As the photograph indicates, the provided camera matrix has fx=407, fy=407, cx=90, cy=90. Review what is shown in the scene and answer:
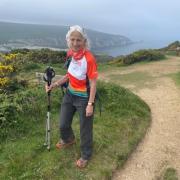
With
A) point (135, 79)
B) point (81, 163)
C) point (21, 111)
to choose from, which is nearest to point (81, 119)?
point (81, 163)

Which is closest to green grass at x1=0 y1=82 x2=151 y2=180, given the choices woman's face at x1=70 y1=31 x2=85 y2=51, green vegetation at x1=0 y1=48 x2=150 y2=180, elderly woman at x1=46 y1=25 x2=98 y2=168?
green vegetation at x1=0 y1=48 x2=150 y2=180

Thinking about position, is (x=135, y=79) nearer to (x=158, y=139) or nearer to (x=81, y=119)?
(x=158, y=139)

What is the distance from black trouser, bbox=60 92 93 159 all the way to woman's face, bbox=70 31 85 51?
0.90m

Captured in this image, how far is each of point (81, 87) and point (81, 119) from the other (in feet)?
1.89

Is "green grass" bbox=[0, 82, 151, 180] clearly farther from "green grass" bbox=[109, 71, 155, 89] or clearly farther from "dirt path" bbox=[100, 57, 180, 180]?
"green grass" bbox=[109, 71, 155, 89]

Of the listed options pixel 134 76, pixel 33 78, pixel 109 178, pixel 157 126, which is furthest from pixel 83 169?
pixel 134 76

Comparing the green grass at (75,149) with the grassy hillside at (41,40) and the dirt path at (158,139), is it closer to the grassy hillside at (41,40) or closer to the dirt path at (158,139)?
the dirt path at (158,139)

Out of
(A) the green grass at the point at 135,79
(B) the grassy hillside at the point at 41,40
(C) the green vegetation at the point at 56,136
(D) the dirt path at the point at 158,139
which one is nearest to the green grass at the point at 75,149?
(C) the green vegetation at the point at 56,136

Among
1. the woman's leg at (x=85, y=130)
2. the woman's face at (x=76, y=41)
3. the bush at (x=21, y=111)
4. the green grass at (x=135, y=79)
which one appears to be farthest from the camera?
the green grass at (x=135, y=79)

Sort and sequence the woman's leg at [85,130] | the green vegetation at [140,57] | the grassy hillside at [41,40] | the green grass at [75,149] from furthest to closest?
the grassy hillside at [41,40] → the green vegetation at [140,57] → the green grass at [75,149] → the woman's leg at [85,130]

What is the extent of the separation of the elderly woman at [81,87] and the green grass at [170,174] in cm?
146

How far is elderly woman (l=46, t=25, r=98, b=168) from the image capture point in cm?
672

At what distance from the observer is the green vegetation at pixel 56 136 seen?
7.32 meters

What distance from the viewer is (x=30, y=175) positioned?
23.2ft
